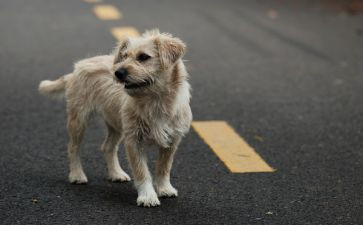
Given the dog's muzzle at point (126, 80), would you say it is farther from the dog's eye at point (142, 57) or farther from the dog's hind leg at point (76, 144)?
the dog's hind leg at point (76, 144)

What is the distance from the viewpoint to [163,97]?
6.29m

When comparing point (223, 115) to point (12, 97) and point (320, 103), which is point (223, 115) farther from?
point (12, 97)

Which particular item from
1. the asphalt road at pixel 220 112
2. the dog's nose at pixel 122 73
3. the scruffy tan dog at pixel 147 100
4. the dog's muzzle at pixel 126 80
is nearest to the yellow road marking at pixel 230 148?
the asphalt road at pixel 220 112

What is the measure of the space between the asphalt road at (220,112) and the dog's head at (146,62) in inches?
35.5

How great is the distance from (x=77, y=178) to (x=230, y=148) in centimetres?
175

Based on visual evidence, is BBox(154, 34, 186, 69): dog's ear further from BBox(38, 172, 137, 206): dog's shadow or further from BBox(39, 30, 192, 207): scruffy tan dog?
BBox(38, 172, 137, 206): dog's shadow

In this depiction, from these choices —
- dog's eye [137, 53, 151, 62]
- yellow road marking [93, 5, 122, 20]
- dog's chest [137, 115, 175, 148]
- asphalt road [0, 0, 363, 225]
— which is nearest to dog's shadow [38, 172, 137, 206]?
asphalt road [0, 0, 363, 225]

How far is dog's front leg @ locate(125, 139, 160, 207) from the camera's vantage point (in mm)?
6156

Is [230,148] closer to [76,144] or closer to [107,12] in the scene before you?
[76,144]

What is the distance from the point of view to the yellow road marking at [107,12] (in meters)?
14.9

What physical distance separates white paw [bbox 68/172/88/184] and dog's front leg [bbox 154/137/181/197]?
68 cm

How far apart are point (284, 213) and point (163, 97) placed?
1.23 m

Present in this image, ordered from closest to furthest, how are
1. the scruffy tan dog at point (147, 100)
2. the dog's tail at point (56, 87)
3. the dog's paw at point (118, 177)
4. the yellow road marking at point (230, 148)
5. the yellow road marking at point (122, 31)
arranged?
the scruffy tan dog at point (147, 100), the dog's paw at point (118, 177), the dog's tail at point (56, 87), the yellow road marking at point (230, 148), the yellow road marking at point (122, 31)

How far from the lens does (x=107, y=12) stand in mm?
15312
